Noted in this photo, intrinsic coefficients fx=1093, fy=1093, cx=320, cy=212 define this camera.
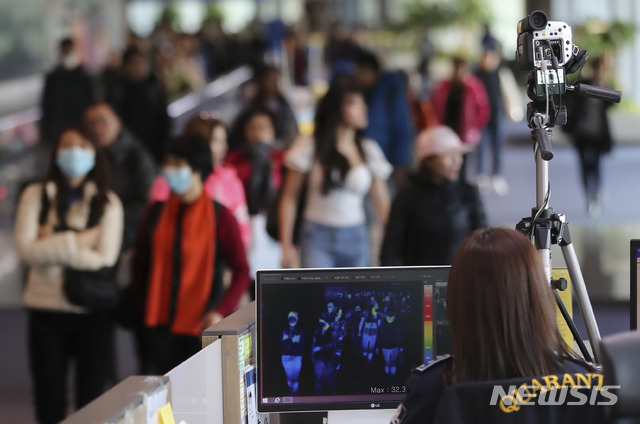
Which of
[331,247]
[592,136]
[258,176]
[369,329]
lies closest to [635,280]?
[369,329]

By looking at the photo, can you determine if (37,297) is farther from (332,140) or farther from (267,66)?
(267,66)

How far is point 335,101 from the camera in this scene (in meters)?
5.55

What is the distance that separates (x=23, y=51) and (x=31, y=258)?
37.4ft

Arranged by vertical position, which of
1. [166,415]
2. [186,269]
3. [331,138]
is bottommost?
[166,415]

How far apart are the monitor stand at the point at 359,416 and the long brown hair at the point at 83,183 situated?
2201 millimetres

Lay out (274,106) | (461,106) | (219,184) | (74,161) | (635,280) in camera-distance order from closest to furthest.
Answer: (635,280) → (74,161) → (219,184) → (274,106) → (461,106)

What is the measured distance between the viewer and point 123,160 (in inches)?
248

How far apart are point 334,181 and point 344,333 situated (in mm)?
2604

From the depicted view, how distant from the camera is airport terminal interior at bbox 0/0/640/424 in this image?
15.4 ft

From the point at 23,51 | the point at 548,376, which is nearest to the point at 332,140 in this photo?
the point at 548,376

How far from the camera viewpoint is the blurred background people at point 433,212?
509 centimetres

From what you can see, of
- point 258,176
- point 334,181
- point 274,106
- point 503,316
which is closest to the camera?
point 503,316

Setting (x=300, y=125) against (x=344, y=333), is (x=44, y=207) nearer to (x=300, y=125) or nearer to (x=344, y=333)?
(x=344, y=333)

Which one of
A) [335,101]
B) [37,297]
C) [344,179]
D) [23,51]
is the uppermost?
[23,51]
